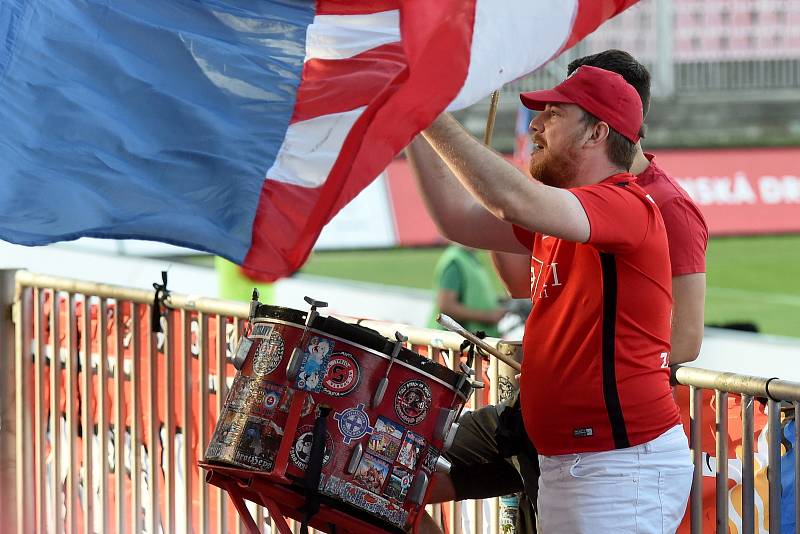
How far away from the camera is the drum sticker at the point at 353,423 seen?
361 centimetres

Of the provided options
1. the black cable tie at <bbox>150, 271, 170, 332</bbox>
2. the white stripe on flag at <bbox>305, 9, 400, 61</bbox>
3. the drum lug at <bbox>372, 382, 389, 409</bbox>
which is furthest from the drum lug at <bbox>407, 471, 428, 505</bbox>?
the black cable tie at <bbox>150, 271, 170, 332</bbox>

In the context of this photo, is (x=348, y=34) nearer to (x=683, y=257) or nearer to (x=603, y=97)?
(x=603, y=97)

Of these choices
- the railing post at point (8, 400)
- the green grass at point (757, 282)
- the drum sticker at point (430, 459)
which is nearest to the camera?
the drum sticker at point (430, 459)

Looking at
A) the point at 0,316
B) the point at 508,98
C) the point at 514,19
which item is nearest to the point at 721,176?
the point at 508,98

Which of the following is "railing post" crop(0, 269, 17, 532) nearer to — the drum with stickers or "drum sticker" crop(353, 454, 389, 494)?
the drum with stickers

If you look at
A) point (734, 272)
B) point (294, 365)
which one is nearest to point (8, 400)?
point (294, 365)

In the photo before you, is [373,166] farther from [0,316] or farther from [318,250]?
[318,250]

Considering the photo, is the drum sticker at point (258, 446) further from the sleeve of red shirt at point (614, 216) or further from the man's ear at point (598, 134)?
the man's ear at point (598, 134)

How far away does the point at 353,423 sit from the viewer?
11.9 ft

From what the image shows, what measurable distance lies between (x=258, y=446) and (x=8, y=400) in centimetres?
291

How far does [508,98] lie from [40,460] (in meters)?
19.4

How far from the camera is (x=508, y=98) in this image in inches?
976

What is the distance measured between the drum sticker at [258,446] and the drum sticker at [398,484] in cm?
32

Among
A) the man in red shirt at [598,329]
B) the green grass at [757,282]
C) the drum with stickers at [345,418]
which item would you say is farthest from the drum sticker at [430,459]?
the green grass at [757,282]
